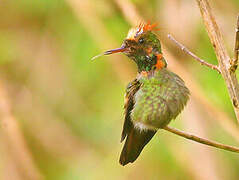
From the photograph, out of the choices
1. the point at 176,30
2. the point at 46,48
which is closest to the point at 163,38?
the point at 176,30

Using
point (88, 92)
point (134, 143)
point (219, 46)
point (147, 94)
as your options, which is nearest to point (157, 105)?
point (147, 94)

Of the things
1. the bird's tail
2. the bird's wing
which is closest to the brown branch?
the bird's wing

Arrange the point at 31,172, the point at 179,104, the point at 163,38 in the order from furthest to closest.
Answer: the point at 163,38 → the point at 31,172 → the point at 179,104

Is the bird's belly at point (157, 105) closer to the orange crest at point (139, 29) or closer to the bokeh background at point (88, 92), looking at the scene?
the orange crest at point (139, 29)

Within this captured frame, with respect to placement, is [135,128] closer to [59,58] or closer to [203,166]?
[203,166]

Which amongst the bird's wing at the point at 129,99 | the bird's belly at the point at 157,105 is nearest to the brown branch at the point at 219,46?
the bird's belly at the point at 157,105
